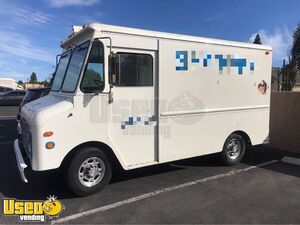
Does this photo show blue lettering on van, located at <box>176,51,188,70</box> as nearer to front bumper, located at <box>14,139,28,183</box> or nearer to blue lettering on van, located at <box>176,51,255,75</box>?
blue lettering on van, located at <box>176,51,255,75</box>

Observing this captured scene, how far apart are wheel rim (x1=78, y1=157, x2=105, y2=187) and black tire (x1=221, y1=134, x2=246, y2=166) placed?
3.01m

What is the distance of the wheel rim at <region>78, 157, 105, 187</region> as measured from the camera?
5107mm

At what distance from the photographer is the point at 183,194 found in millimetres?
5324

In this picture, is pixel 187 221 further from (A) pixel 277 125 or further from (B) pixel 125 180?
(A) pixel 277 125

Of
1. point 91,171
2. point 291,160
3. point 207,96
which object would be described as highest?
point 207,96

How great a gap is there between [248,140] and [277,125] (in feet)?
6.74

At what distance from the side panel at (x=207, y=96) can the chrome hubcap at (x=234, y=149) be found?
0.33 metres

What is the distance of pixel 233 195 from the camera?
5297 millimetres

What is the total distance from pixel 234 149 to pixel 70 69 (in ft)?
13.6

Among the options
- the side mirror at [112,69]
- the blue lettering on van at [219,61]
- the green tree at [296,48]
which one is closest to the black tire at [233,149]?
the blue lettering on van at [219,61]

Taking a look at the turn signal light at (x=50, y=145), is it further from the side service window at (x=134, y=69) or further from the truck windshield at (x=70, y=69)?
the side service window at (x=134, y=69)

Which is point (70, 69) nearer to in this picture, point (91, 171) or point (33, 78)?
point (91, 171)

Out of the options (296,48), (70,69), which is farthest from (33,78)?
(70,69)

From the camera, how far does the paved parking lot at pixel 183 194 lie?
4484 millimetres
